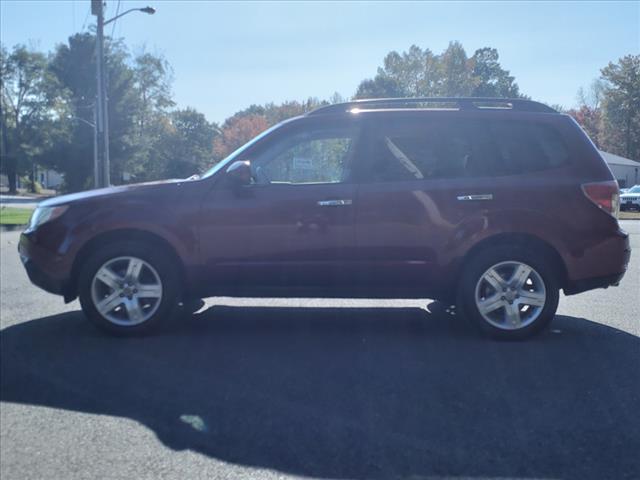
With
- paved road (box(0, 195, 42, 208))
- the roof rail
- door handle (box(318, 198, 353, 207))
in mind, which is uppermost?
the roof rail

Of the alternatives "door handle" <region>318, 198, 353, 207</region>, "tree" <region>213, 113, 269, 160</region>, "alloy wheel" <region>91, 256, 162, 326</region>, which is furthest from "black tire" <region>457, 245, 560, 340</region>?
"tree" <region>213, 113, 269, 160</region>

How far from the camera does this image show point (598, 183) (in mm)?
6023

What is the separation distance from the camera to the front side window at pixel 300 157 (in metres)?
6.18

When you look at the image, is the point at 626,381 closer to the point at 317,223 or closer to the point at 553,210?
the point at 553,210

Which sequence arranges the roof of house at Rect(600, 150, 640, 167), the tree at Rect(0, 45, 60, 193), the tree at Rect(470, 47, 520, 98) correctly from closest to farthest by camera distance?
the tree at Rect(470, 47, 520, 98), the roof of house at Rect(600, 150, 640, 167), the tree at Rect(0, 45, 60, 193)

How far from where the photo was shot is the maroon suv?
5965mm

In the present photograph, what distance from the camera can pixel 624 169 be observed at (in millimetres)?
55250

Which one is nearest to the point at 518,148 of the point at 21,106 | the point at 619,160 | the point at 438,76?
the point at 438,76

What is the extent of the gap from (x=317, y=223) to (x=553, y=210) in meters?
1.99

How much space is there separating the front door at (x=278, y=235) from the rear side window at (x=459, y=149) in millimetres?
420

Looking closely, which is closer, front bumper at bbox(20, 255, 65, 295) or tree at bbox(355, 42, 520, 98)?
front bumper at bbox(20, 255, 65, 295)

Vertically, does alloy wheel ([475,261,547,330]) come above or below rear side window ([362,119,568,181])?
below

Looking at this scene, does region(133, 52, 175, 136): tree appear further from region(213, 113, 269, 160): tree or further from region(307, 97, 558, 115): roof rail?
region(307, 97, 558, 115): roof rail

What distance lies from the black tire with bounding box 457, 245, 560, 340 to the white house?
47.4m
